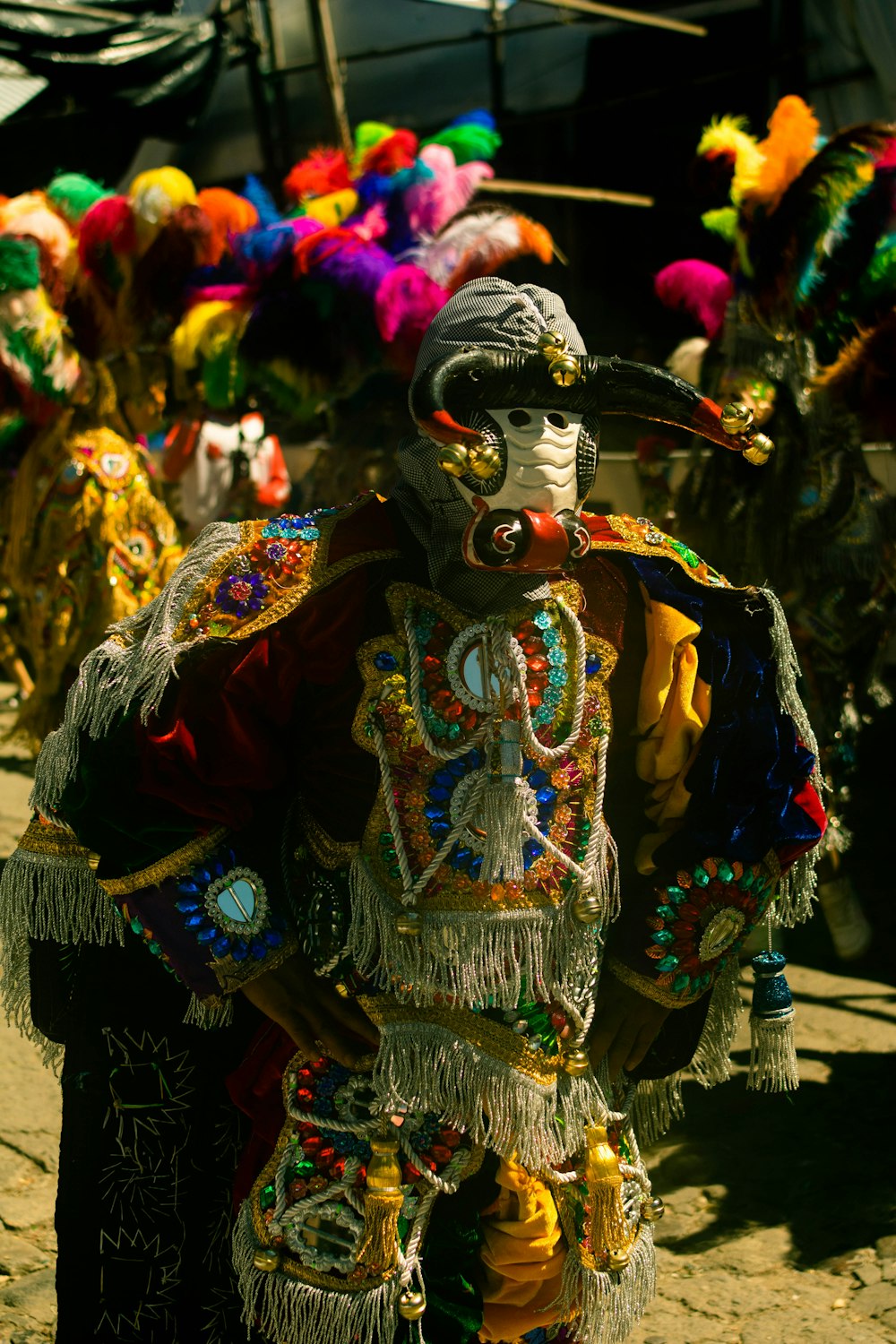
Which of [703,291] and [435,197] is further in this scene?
[435,197]

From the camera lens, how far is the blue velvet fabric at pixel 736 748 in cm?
180

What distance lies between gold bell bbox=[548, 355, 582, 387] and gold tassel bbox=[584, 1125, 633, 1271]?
3.29ft

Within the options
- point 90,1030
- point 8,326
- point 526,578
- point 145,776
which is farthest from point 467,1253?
point 8,326

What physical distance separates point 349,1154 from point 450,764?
544 mm

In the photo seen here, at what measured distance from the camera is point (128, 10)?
823cm

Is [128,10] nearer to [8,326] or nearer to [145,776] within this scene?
[8,326]

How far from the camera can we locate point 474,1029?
5.74 ft

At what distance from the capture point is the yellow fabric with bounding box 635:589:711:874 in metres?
1.79

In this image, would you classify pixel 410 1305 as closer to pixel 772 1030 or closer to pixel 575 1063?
pixel 575 1063

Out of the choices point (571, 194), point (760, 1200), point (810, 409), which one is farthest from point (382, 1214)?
point (571, 194)

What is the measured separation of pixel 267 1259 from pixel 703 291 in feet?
11.4

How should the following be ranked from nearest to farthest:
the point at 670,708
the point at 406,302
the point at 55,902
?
the point at 670,708, the point at 55,902, the point at 406,302

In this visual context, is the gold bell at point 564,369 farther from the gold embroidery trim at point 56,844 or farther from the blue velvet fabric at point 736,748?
the gold embroidery trim at point 56,844

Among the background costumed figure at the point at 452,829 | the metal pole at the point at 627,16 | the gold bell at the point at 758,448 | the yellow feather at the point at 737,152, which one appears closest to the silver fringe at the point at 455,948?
the background costumed figure at the point at 452,829
